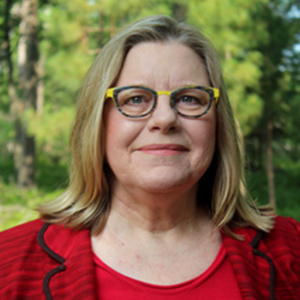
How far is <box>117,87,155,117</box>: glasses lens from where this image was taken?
1611 millimetres

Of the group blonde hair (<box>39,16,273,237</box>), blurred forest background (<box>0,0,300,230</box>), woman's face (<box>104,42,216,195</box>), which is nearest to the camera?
woman's face (<box>104,42,216,195</box>)

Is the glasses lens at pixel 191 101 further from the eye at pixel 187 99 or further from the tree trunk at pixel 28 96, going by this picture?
the tree trunk at pixel 28 96

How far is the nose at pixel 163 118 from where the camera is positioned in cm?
157

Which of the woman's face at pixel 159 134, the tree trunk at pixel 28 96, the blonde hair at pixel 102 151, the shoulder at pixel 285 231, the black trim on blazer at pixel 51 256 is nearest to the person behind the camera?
the black trim on blazer at pixel 51 256

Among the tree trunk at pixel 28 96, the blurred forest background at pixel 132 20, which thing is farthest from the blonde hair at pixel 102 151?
the tree trunk at pixel 28 96

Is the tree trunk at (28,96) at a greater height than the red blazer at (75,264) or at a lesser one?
lesser

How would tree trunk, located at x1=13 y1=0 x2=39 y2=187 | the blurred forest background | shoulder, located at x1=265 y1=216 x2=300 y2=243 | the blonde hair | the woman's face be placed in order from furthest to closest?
tree trunk, located at x1=13 y1=0 x2=39 y2=187, the blurred forest background, shoulder, located at x1=265 y1=216 x2=300 y2=243, the blonde hair, the woman's face

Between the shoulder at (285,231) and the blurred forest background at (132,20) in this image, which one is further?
the blurred forest background at (132,20)

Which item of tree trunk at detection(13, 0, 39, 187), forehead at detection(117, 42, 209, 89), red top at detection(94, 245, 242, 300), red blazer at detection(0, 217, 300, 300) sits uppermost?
forehead at detection(117, 42, 209, 89)

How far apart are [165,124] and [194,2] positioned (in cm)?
983

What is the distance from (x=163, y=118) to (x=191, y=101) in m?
0.16

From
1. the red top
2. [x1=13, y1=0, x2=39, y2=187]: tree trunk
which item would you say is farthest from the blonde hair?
[x1=13, y1=0, x2=39, y2=187]: tree trunk

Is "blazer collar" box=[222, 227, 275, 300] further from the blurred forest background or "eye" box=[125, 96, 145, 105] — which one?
the blurred forest background

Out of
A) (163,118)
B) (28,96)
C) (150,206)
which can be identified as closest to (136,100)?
(163,118)
